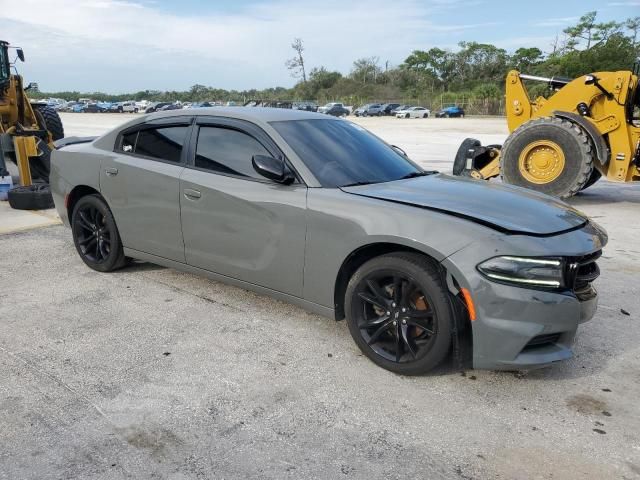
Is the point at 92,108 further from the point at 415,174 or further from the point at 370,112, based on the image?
the point at 415,174

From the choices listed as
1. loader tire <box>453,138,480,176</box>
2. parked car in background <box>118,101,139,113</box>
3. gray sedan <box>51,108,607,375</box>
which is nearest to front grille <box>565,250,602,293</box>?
gray sedan <box>51,108,607,375</box>

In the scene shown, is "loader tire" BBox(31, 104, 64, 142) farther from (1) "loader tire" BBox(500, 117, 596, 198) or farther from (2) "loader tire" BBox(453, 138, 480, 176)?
(1) "loader tire" BBox(500, 117, 596, 198)

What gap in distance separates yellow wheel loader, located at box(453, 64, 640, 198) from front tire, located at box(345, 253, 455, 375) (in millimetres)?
6561

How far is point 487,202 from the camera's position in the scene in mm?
3424

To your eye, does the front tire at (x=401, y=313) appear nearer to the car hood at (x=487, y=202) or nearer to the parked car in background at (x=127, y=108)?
the car hood at (x=487, y=202)

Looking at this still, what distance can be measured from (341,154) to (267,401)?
6.11 feet

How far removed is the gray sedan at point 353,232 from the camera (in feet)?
9.78

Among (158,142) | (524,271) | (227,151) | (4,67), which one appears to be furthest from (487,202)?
(4,67)

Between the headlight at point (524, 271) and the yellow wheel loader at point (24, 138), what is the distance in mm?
7372

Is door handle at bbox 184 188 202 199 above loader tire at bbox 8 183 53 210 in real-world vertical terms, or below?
above

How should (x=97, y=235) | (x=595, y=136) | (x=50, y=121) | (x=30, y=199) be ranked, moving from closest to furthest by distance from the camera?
(x=97, y=235), (x=30, y=199), (x=595, y=136), (x=50, y=121)

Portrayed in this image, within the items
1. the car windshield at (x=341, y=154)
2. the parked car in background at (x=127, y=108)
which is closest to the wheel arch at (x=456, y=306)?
the car windshield at (x=341, y=154)

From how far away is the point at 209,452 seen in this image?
8.62ft

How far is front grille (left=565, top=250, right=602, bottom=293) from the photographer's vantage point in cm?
301
